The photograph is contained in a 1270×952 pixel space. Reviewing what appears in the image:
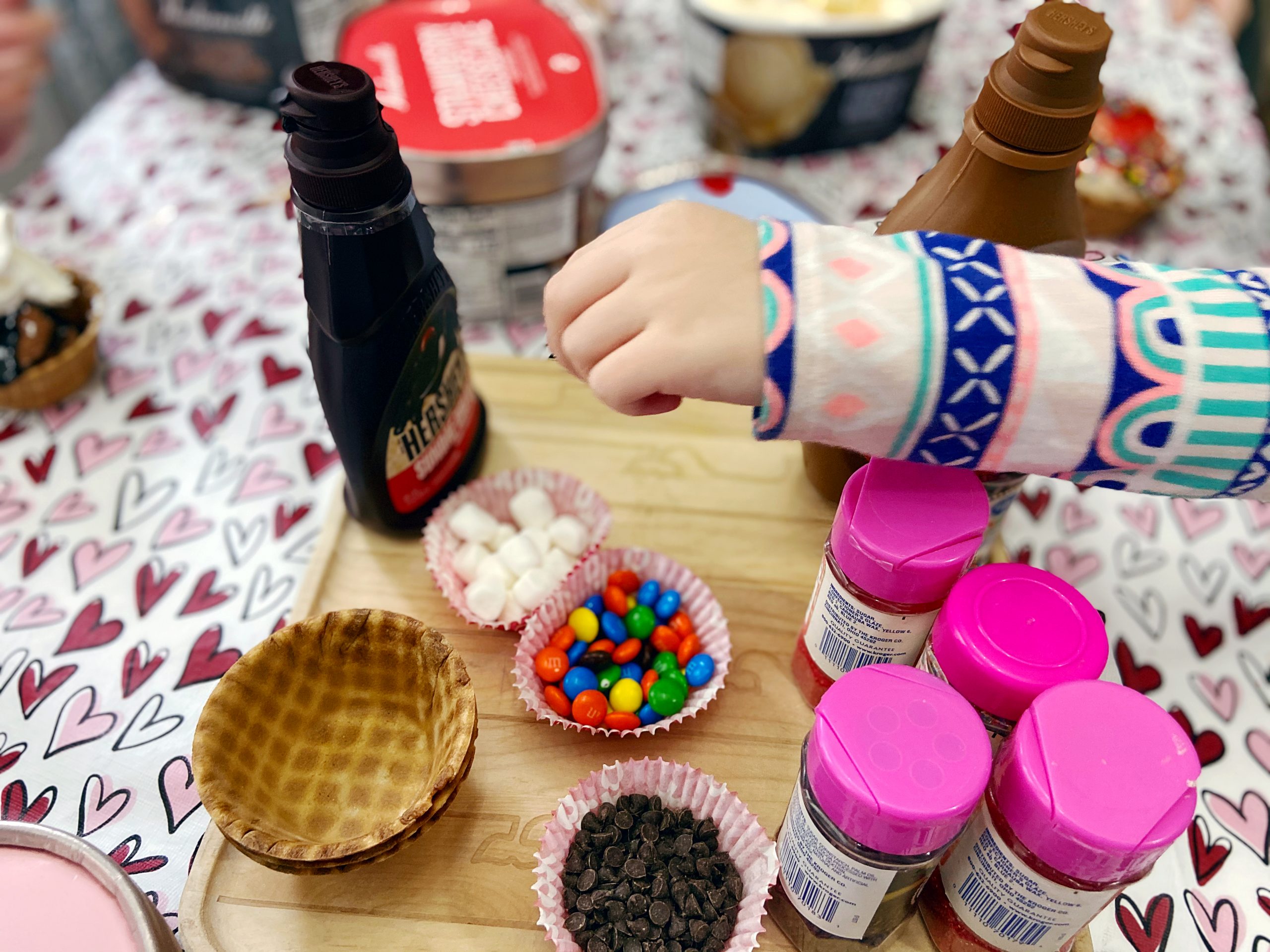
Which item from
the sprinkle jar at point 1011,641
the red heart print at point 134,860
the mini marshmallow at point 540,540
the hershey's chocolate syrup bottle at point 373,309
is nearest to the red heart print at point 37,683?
the red heart print at point 134,860

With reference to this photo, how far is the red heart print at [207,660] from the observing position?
2.00 ft

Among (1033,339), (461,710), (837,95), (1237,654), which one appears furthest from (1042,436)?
(837,95)

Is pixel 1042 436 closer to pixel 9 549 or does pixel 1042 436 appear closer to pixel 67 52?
pixel 9 549

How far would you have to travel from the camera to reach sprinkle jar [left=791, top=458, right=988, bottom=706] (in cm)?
42

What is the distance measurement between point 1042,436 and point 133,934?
467 mm

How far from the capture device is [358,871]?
476 mm

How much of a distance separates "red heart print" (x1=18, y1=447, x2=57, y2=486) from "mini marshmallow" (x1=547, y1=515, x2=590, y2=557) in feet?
1.45

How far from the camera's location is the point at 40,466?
0.73 m

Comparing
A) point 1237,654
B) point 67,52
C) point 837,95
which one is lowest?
point 1237,654

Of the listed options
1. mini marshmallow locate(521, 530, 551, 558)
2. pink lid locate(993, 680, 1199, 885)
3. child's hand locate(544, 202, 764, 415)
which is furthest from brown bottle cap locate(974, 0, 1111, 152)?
mini marshmallow locate(521, 530, 551, 558)

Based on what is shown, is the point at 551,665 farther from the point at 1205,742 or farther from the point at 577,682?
the point at 1205,742

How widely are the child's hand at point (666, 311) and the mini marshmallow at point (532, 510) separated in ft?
0.77

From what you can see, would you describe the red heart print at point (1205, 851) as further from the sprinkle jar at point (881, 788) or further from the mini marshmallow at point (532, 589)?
the mini marshmallow at point (532, 589)

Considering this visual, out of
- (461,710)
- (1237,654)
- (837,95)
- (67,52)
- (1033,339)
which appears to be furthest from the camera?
(67,52)
